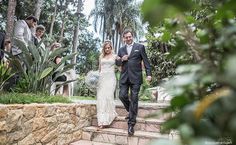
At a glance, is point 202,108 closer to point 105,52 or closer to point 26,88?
point 26,88

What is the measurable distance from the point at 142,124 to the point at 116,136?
0.49 meters

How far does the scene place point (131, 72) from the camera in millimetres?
5004

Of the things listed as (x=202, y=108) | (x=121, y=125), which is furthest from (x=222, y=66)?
(x=121, y=125)

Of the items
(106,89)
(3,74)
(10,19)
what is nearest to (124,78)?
(106,89)

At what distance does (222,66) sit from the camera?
0.53m

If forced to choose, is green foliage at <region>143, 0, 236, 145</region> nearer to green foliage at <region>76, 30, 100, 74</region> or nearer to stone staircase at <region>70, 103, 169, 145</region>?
stone staircase at <region>70, 103, 169, 145</region>

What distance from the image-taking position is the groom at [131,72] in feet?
16.2

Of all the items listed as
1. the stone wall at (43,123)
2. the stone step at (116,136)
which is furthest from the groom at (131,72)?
the stone wall at (43,123)

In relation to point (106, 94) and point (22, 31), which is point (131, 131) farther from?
point (22, 31)

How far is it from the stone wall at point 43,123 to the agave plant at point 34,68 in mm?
432

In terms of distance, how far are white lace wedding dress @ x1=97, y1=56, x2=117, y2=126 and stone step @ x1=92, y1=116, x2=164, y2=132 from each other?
0.35 feet

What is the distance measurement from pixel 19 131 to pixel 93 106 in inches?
75.9

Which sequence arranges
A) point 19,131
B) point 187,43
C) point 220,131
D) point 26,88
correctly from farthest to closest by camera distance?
point 26,88, point 19,131, point 187,43, point 220,131

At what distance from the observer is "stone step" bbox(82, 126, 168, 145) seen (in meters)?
4.84
